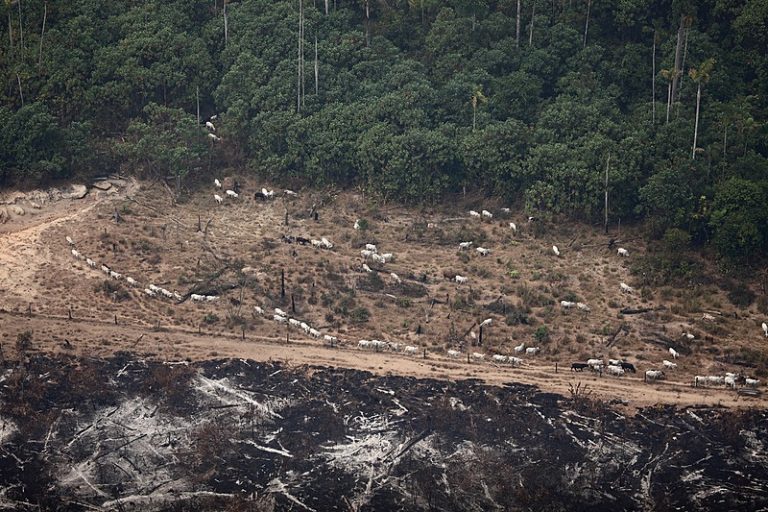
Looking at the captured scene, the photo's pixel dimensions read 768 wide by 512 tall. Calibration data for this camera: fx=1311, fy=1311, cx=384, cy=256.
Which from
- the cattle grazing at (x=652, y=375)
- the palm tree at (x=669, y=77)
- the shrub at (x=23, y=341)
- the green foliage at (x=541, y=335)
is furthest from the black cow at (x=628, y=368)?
the shrub at (x=23, y=341)

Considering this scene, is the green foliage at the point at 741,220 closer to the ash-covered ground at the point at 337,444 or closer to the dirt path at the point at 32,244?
the ash-covered ground at the point at 337,444

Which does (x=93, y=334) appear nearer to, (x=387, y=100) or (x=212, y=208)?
(x=212, y=208)

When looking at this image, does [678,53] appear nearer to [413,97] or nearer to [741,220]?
[741,220]

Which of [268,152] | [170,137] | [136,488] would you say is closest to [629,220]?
[268,152]

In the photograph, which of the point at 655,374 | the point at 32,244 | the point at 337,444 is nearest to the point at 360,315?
the point at 337,444

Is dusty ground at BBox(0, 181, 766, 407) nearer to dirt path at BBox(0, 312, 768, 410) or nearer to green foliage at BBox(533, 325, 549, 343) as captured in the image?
dirt path at BBox(0, 312, 768, 410)

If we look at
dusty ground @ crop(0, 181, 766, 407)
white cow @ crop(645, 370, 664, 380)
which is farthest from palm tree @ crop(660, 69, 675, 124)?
white cow @ crop(645, 370, 664, 380)
